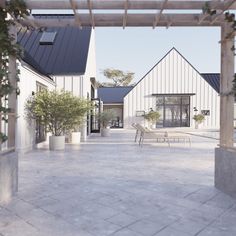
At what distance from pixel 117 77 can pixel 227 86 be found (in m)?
45.0

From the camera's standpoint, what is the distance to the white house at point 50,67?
30.9 feet

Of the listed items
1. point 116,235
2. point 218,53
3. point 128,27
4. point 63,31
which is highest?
point 63,31

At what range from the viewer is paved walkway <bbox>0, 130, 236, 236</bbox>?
128 inches

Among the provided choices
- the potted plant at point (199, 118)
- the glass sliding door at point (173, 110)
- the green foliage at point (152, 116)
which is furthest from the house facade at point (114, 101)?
the potted plant at point (199, 118)

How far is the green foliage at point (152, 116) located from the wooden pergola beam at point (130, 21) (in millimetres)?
21428

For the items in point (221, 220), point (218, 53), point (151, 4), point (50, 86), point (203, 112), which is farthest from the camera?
point (203, 112)

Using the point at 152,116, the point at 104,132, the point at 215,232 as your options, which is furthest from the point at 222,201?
the point at 152,116

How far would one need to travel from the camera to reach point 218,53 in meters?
5.24

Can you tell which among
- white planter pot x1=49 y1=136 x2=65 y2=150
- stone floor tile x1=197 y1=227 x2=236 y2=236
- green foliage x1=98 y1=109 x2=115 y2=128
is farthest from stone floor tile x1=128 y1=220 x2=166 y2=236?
green foliage x1=98 y1=109 x2=115 y2=128

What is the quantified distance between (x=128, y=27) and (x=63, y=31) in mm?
13406

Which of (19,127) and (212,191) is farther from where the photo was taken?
(19,127)

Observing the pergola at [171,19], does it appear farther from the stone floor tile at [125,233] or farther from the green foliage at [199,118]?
the green foliage at [199,118]

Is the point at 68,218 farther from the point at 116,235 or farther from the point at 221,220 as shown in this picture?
the point at 221,220

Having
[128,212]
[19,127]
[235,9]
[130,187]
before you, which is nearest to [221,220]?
[128,212]
